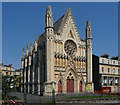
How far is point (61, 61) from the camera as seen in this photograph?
3831cm

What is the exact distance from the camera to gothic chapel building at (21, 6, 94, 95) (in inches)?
1411

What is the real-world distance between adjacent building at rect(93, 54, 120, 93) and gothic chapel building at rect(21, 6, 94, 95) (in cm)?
556

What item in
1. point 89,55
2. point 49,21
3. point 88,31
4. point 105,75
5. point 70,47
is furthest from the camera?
point 105,75

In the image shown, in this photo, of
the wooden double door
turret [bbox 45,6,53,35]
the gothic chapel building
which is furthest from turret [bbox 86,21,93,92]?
turret [bbox 45,6,53,35]

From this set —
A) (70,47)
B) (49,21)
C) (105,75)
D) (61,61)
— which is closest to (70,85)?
(61,61)

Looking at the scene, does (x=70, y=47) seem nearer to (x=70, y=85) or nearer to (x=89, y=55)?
(x=89, y=55)

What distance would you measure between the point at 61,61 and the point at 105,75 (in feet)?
53.5

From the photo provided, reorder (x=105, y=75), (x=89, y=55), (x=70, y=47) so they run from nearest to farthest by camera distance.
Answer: (x=70, y=47) → (x=89, y=55) → (x=105, y=75)

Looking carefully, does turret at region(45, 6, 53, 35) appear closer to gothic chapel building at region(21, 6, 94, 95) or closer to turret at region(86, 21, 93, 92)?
gothic chapel building at region(21, 6, 94, 95)

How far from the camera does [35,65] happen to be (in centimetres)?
4222

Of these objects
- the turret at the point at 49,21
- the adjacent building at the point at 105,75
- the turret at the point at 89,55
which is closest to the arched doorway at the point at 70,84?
the turret at the point at 89,55

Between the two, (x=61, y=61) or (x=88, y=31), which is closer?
(x=61, y=61)

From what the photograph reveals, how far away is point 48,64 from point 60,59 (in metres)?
4.11

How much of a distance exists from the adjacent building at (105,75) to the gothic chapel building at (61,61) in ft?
18.2
